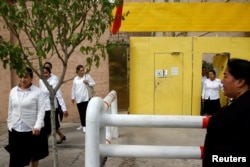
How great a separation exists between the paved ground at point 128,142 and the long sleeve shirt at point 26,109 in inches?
55.0

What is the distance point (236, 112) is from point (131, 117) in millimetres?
885

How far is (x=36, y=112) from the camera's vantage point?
4.88 meters

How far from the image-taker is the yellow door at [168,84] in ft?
32.8

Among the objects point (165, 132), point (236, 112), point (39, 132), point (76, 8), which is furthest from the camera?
point (165, 132)

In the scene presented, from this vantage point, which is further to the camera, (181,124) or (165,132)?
(165,132)

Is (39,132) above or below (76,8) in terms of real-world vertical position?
below

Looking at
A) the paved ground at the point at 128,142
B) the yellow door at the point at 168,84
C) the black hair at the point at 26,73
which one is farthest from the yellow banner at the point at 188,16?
the black hair at the point at 26,73

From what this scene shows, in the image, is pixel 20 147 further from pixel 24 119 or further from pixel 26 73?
pixel 26 73

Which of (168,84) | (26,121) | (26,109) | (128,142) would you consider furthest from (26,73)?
(168,84)

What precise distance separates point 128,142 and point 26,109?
3.27 m

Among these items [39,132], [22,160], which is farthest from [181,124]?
[22,160]

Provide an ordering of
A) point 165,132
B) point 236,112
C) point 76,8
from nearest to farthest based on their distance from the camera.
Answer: point 236,112
point 76,8
point 165,132

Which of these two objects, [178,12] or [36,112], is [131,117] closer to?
[36,112]

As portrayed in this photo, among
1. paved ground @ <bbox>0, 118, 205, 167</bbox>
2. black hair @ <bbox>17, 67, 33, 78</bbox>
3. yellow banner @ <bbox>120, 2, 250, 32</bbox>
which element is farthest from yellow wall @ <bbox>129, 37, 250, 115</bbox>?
black hair @ <bbox>17, 67, 33, 78</bbox>
